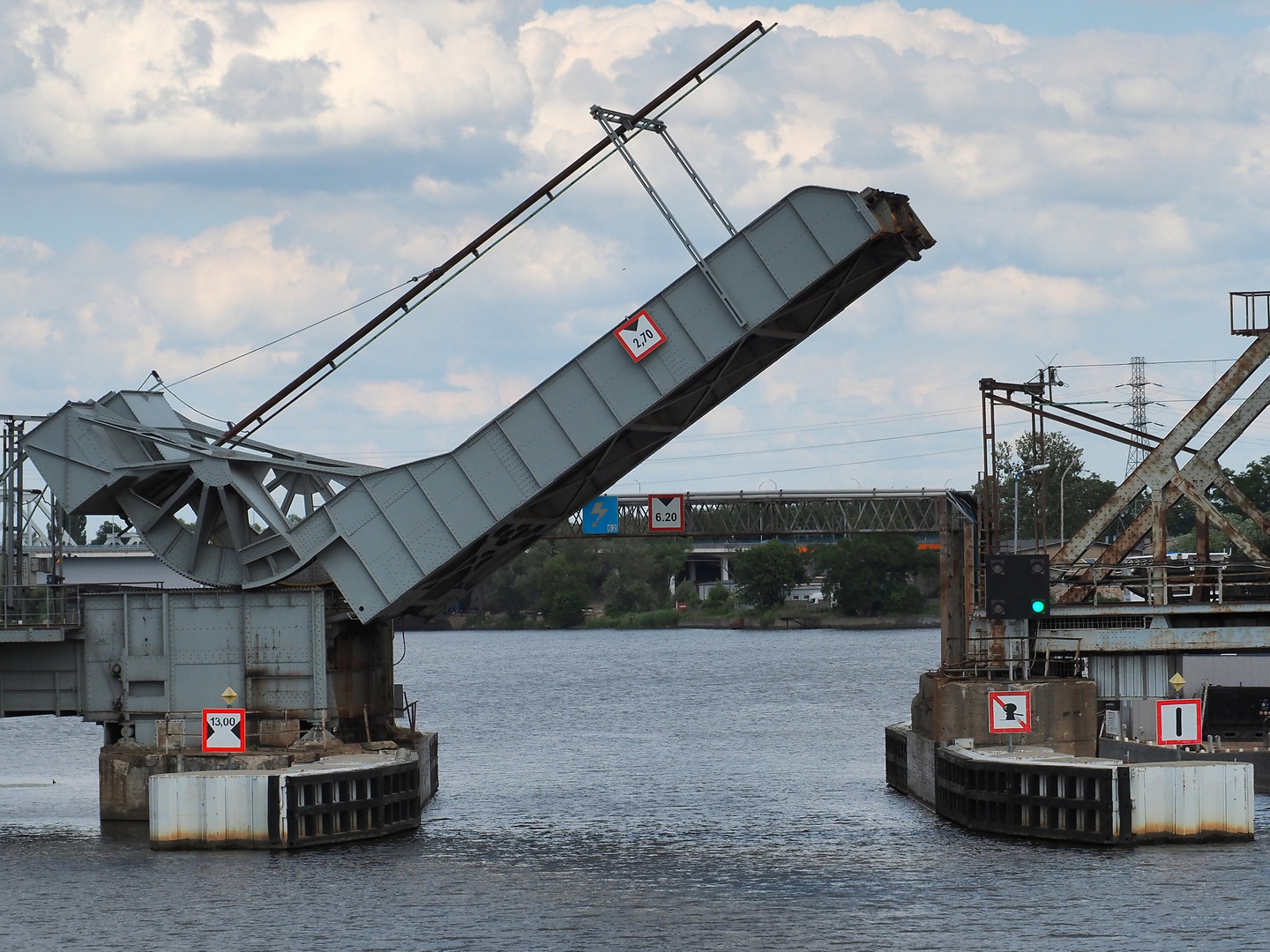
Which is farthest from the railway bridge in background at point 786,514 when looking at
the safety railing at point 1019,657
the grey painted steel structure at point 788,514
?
the safety railing at point 1019,657

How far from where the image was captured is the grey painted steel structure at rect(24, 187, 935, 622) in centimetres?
2805

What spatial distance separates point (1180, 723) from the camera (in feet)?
94.3

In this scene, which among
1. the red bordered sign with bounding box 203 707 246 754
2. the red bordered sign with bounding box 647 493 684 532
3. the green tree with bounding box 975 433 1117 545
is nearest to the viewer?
the red bordered sign with bounding box 203 707 246 754

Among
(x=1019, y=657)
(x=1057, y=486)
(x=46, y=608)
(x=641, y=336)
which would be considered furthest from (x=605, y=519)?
(x=1057, y=486)

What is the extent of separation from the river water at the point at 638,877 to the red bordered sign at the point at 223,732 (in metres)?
1.98

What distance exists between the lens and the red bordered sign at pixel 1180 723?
28.6 meters

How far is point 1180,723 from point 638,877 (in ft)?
30.1

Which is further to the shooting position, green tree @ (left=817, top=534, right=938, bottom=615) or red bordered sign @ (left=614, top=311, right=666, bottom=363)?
green tree @ (left=817, top=534, right=938, bottom=615)

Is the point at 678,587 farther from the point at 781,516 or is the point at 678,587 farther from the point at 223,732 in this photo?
the point at 223,732

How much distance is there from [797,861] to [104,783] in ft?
40.1

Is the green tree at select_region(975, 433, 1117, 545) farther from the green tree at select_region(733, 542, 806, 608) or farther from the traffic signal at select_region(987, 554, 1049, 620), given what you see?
the traffic signal at select_region(987, 554, 1049, 620)

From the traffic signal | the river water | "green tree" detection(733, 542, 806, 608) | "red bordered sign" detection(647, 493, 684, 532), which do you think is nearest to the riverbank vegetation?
"green tree" detection(733, 542, 806, 608)

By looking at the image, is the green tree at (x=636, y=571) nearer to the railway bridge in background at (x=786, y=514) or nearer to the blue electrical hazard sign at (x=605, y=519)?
the railway bridge in background at (x=786, y=514)

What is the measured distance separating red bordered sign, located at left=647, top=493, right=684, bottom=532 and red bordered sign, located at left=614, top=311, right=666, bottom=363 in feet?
68.1
